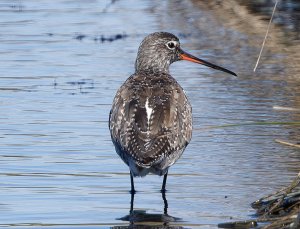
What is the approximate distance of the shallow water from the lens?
8383mm

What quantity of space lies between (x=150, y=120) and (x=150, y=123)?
3 cm

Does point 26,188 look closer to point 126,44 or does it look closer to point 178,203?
point 178,203

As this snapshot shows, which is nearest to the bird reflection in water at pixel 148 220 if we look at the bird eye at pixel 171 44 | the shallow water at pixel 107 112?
the shallow water at pixel 107 112

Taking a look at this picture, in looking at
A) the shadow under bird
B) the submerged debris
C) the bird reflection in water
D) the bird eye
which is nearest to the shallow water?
the bird reflection in water

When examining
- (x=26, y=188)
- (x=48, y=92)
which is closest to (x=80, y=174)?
(x=26, y=188)

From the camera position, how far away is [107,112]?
1147 cm

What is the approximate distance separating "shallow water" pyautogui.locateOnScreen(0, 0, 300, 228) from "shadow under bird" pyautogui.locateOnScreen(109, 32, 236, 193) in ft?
1.05

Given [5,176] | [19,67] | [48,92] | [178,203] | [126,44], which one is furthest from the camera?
[126,44]

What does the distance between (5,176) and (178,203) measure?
61.3 inches

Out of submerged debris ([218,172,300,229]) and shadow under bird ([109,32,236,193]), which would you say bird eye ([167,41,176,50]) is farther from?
submerged debris ([218,172,300,229])

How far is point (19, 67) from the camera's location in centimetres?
1354

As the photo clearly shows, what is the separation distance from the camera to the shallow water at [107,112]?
330 inches

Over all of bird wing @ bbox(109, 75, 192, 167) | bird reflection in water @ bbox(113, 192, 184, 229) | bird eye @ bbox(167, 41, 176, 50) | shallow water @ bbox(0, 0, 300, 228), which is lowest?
shallow water @ bbox(0, 0, 300, 228)

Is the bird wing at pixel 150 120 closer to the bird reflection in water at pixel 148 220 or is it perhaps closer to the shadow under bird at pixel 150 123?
the shadow under bird at pixel 150 123
